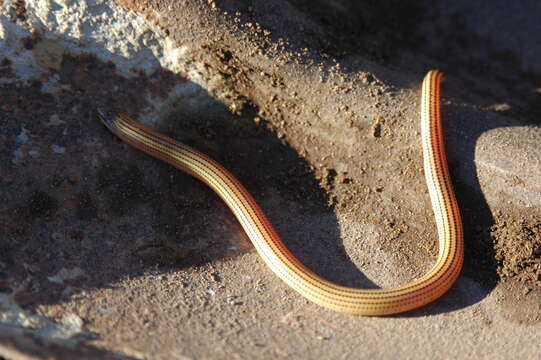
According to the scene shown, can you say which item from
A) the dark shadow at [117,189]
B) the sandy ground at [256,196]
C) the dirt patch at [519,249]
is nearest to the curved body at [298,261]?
the sandy ground at [256,196]

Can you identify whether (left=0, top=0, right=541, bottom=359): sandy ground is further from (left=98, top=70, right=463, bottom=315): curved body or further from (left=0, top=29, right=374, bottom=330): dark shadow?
(left=98, top=70, right=463, bottom=315): curved body

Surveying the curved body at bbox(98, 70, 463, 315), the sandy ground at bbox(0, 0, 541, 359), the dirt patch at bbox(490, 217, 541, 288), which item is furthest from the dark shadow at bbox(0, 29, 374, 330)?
the dirt patch at bbox(490, 217, 541, 288)

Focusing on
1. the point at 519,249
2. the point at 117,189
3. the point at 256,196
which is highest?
the point at 117,189

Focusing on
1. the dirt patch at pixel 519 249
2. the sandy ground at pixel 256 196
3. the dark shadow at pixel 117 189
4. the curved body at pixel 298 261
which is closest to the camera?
the sandy ground at pixel 256 196

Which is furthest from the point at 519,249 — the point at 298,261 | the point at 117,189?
the point at 117,189

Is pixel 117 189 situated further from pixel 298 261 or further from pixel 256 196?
pixel 298 261

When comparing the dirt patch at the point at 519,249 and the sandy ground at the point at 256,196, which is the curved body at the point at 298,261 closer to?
the sandy ground at the point at 256,196
